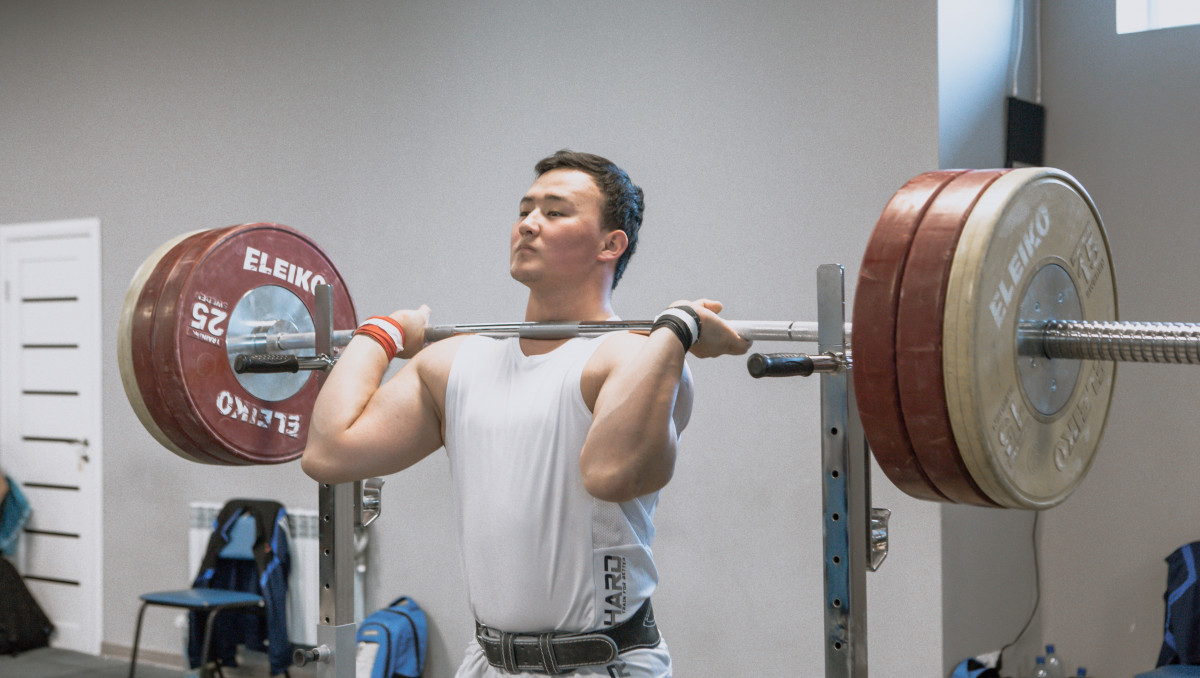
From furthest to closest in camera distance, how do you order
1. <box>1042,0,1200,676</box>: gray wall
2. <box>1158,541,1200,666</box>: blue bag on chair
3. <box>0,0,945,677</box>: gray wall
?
<box>1042,0,1200,676</box>: gray wall
<box>0,0,945,677</box>: gray wall
<box>1158,541,1200,666</box>: blue bag on chair

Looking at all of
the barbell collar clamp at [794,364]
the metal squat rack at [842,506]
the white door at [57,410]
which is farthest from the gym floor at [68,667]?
the barbell collar clamp at [794,364]

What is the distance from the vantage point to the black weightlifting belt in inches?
68.0

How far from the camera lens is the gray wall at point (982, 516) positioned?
3.30 metres

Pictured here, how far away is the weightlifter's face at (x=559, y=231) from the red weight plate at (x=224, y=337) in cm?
74

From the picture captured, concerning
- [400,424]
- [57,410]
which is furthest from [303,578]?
[400,424]

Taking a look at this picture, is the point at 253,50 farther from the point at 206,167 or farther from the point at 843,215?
the point at 843,215

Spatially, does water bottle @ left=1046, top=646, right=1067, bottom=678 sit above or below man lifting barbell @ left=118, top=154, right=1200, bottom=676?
below

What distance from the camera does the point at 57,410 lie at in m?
5.21

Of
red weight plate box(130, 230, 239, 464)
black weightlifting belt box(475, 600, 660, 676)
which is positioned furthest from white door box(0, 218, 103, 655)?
black weightlifting belt box(475, 600, 660, 676)

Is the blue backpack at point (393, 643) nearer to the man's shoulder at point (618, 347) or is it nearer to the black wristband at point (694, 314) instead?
the man's shoulder at point (618, 347)

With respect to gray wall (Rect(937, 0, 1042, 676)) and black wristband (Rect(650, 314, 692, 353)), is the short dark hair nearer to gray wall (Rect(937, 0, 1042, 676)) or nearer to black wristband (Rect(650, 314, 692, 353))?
black wristband (Rect(650, 314, 692, 353))

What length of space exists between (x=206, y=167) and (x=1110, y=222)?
11.9 ft

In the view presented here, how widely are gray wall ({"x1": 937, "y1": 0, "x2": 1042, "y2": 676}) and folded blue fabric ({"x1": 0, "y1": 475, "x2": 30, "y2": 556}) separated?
4.31m

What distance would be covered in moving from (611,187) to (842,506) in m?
0.70
